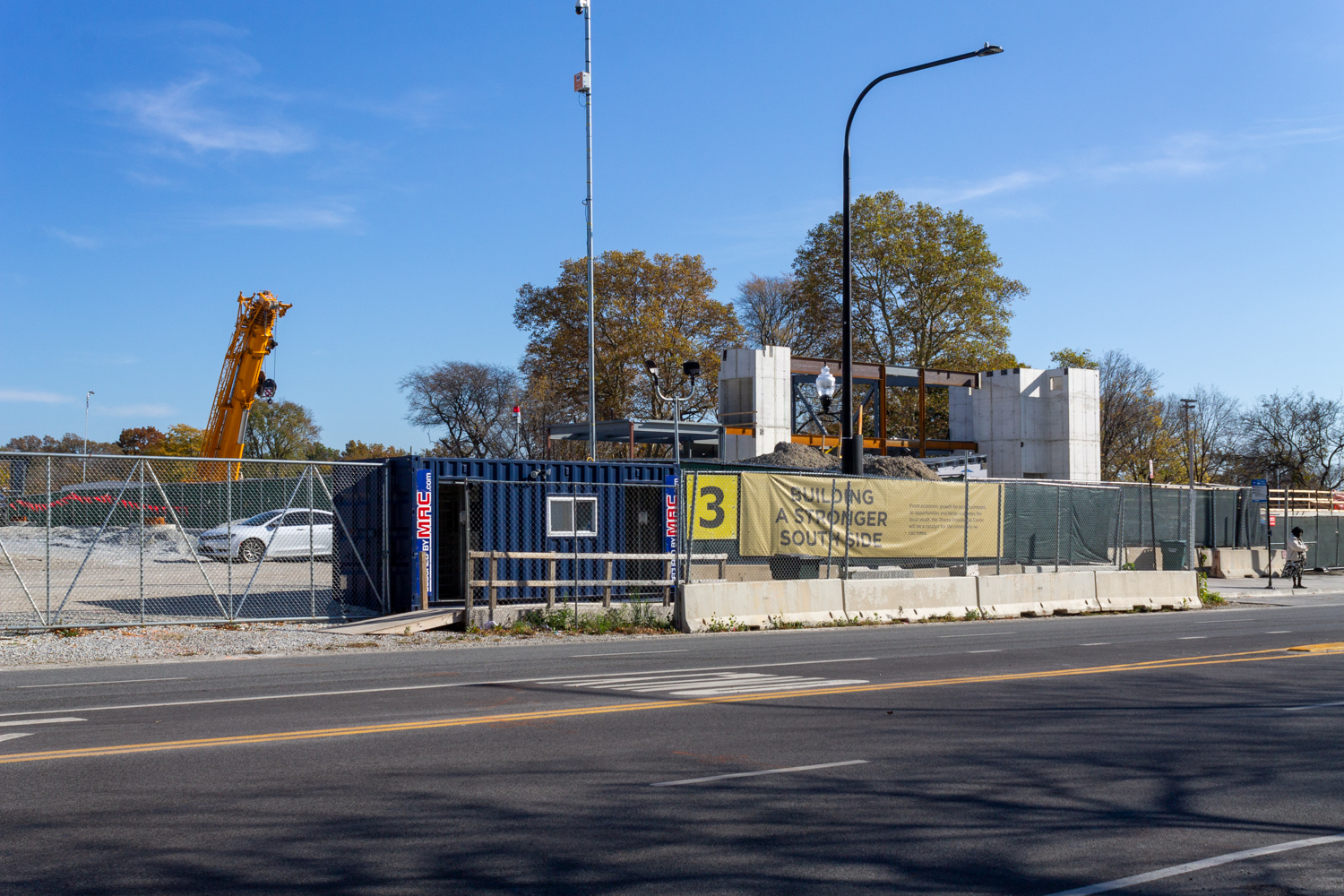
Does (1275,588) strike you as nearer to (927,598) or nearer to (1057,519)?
(1057,519)

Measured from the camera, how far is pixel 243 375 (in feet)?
108

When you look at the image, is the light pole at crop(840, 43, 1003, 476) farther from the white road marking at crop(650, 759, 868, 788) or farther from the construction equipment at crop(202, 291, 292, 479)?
the construction equipment at crop(202, 291, 292, 479)

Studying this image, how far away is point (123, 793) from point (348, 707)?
3384 mm

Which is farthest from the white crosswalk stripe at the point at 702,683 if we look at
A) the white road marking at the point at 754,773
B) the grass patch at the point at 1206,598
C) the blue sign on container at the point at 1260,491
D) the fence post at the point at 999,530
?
the blue sign on container at the point at 1260,491

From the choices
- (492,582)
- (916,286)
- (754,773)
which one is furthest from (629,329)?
(754,773)

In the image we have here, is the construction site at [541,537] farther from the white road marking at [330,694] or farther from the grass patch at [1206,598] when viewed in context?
the white road marking at [330,694]

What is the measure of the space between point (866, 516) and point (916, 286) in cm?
3724

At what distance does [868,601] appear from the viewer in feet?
67.9

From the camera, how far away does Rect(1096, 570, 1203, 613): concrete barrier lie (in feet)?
80.2

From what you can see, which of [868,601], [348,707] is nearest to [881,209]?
[868,601]

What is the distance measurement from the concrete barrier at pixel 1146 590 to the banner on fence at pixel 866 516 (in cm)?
250

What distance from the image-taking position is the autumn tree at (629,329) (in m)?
55.8

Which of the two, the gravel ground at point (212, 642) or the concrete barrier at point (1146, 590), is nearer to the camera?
the gravel ground at point (212, 642)

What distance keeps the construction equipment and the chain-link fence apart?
10.5 ft
